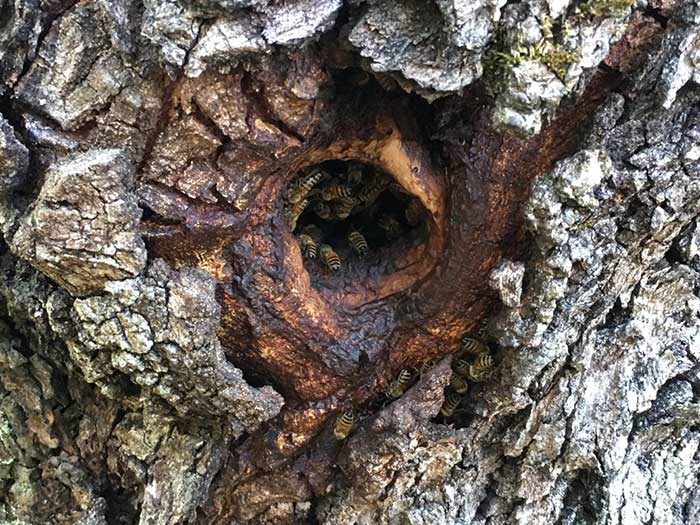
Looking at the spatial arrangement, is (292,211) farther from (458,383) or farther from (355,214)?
(458,383)

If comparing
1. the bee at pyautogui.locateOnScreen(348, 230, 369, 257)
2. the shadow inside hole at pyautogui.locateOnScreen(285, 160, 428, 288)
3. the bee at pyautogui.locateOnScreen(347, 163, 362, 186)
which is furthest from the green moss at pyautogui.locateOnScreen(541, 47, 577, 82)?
the bee at pyautogui.locateOnScreen(348, 230, 369, 257)

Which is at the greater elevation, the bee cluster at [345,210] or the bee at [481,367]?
the bee cluster at [345,210]

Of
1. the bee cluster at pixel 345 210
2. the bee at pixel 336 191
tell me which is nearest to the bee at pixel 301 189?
the bee cluster at pixel 345 210

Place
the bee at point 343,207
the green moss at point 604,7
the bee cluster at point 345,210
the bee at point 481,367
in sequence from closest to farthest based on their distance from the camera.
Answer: the green moss at point 604,7
the bee at point 481,367
the bee cluster at point 345,210
the bee at point 343,207

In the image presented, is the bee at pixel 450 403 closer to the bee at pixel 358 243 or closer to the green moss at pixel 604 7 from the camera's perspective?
the bee at pixel 358 243

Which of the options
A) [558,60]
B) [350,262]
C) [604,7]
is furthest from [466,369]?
[604,7]

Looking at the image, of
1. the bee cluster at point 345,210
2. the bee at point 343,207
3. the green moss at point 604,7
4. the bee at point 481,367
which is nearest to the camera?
the green moss at point 604,7
